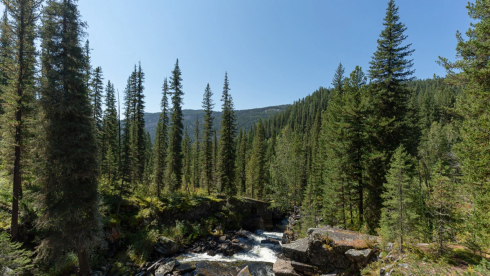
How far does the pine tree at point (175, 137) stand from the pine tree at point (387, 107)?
26096 millimetres

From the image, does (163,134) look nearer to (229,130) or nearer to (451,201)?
(229,130)

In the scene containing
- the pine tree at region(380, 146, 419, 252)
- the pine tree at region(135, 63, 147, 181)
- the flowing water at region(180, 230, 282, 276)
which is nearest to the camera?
the pine tree at region(380, 146, 419, 252)

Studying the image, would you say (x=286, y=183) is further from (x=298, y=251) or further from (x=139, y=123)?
(x=139, y=123)

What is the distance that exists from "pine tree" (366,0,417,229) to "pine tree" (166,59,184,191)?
26.1 meters

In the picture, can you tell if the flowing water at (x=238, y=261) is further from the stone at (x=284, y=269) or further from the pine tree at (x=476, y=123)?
the pine tree at (x=476, y=123)

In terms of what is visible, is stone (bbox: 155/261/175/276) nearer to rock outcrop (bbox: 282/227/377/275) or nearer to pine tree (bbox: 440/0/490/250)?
rock outcrop (bbox: 282/227/377/275)

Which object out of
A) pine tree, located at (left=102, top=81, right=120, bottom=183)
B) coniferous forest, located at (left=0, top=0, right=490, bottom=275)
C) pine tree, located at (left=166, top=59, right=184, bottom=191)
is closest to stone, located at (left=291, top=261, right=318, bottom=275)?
coniferous forest, located at (left=0, top=0, right=490, bottom=275)

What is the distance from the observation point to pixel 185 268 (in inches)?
650

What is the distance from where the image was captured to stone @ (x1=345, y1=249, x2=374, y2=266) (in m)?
10.8

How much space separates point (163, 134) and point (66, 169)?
18.4 m

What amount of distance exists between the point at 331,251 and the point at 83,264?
1735cm

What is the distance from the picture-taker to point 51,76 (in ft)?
41.4

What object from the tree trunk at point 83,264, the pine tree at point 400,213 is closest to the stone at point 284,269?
the pine tree at point 400,213

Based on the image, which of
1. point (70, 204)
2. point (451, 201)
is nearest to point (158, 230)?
point (70, 204)
